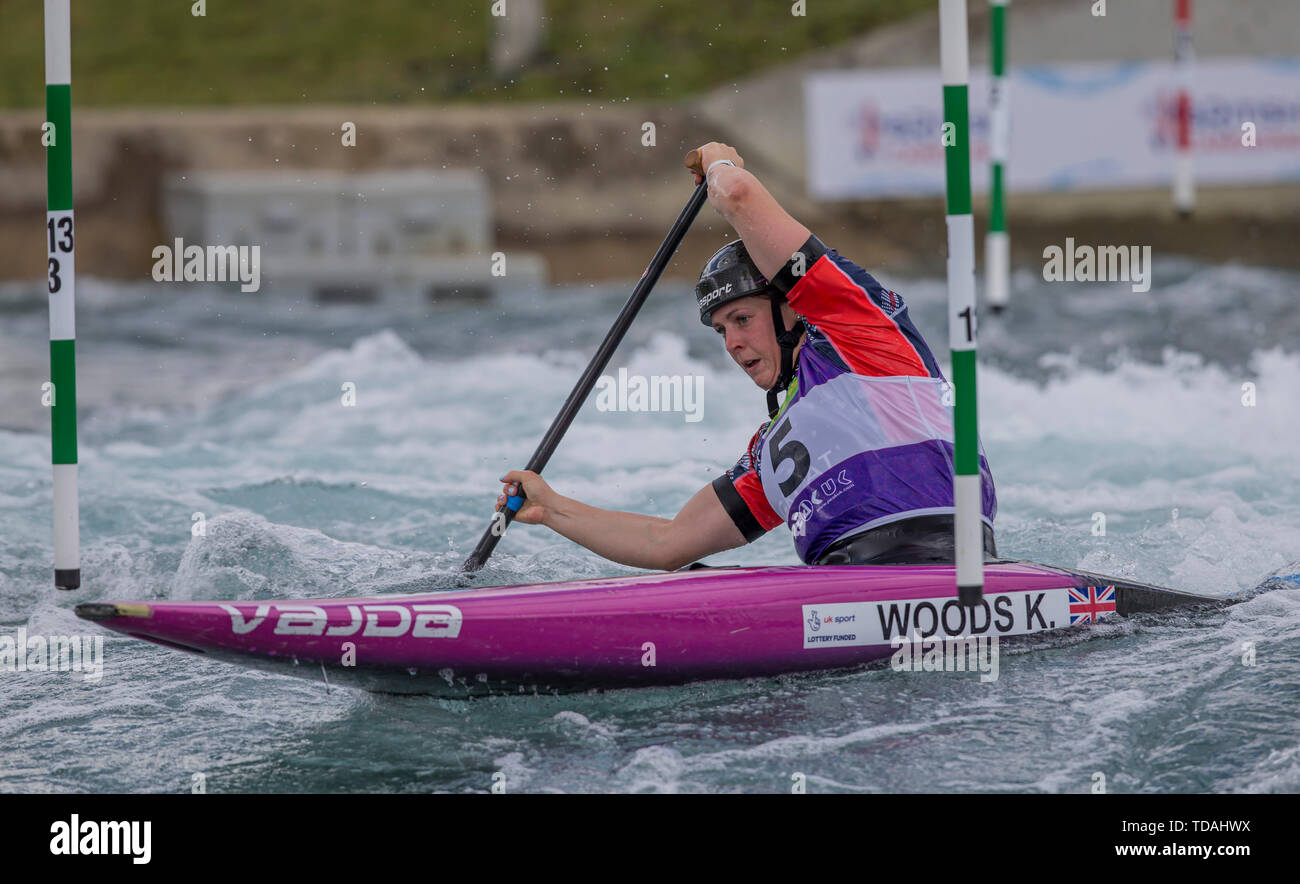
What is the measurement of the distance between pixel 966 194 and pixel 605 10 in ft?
53.1

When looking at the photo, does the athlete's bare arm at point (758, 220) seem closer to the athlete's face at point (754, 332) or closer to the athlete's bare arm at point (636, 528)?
the athlete's face at point (754, 332)

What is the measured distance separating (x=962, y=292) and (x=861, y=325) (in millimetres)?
771

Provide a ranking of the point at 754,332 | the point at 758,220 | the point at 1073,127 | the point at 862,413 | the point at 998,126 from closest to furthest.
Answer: the point at 758,220
the point at 862,413
the point at 754,332
the point at 998,126
the point at 1073,127

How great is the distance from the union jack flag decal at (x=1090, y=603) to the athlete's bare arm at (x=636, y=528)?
0.99m

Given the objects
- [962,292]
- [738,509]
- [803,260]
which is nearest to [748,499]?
[738,509]

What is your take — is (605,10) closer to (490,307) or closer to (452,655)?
(490,307)

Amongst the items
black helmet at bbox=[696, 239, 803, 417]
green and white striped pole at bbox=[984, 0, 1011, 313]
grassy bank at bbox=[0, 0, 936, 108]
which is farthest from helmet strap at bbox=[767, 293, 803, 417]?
grassy bank at bbox=[0, 0, 936, 108]

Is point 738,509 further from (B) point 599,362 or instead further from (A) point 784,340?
(B) point 599,362

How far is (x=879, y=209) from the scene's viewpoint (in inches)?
581

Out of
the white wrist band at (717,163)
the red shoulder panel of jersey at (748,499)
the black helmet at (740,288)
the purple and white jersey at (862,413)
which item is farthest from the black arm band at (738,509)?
the white wrist band at (717,163)

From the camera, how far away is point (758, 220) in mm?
3971

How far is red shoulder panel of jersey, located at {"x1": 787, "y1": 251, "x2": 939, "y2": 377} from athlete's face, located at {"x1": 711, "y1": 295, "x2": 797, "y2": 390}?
0.11 meters

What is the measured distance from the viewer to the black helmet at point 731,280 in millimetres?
4141

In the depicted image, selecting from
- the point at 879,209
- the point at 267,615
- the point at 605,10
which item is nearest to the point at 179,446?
the point at 267,615
